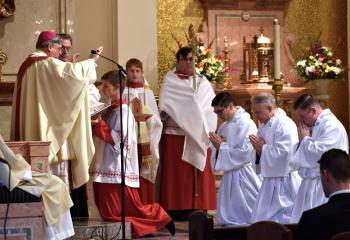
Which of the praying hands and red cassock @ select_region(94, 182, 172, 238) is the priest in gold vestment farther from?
the praying hands

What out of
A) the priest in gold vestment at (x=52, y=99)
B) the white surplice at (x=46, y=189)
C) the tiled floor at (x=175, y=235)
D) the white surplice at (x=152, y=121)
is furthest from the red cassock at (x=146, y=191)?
the white surplice at (x=46, y=189)

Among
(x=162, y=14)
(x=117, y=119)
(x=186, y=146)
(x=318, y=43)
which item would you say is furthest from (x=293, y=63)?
(x=117, y=119)

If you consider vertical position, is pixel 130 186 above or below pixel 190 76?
below

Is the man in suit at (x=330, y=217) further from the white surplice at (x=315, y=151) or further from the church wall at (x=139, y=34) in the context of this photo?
the church wall at (x=139, y=34)

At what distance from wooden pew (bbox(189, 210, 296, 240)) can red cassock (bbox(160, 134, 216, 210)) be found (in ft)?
16.4

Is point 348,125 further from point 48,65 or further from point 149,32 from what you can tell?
point 48,65

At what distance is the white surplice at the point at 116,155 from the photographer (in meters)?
8.95

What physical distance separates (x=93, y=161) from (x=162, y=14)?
12.7 feet

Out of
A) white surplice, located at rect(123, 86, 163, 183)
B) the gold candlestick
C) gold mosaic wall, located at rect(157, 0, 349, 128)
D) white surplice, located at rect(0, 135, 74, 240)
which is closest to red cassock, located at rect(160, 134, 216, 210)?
white surplice, located at rect(123, 86, 163, 183)

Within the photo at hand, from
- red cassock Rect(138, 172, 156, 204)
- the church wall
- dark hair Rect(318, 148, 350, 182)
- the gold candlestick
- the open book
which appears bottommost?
red cassock Rect(138, 172, 156, 204)

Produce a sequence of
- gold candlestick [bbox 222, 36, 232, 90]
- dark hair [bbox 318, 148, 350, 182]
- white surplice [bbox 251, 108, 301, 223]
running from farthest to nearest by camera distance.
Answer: gold candlestick [bbox 222, 36, 232, 90] → white surplice [bbox 251, 108, 301, 223] → dark hair [bbox 318, 148, 350, 182]

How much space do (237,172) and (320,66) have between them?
2.75 metres

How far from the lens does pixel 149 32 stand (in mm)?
11469

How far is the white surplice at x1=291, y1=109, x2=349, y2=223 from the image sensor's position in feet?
26.6
